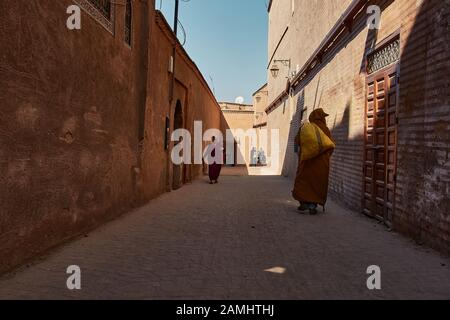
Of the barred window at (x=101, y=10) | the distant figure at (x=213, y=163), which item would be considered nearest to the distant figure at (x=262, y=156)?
the distant figure at (x=213, y=163)

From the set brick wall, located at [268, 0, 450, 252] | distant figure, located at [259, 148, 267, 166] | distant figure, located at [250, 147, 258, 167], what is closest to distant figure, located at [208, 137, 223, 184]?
brick wall, located at [268, 0, 450, 252]

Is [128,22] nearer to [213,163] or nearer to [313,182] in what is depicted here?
[313,182]

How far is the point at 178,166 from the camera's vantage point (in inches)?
462

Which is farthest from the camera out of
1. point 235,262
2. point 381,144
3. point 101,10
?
point 381,144

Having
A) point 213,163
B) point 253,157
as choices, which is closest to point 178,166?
point 213,163

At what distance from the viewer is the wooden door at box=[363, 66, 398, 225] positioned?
18.9 ft

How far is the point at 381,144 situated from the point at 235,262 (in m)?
3.61

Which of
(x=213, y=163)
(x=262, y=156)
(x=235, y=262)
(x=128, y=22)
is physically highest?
(x=128, y=22)

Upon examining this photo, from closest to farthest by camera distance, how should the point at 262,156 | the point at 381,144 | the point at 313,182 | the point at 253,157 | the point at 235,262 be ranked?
1. the point at 235,262
2. the point at 381,144
3. the point at 313,182
4. the point at 262,156
5. the point at 253,157

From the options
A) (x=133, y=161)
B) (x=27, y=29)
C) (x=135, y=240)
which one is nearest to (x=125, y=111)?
(x=133, y=161)

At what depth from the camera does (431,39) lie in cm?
452

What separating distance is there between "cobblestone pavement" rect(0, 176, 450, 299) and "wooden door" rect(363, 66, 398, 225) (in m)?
0.41

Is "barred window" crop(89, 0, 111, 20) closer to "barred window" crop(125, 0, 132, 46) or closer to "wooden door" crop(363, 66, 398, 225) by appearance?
"barred window" crop(125, 0, 132, 46)
